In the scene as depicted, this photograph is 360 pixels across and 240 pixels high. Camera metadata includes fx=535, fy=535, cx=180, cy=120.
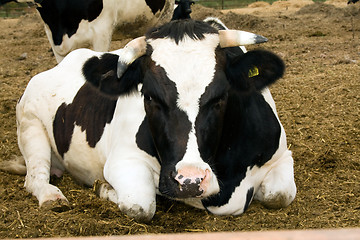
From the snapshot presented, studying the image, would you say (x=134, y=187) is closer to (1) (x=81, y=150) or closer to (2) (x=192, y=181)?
(2) (x=192, y=181)

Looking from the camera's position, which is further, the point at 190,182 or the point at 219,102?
the point at 219,102

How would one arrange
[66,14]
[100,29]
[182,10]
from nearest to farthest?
1. [66,14]
2. [100,29]
3. [182,10]

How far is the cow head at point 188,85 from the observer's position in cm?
325

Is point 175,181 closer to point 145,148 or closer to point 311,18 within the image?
point 145,148

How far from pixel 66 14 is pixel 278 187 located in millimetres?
4280

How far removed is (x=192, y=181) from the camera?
3.05m

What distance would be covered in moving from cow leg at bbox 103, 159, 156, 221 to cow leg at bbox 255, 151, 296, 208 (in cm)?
84

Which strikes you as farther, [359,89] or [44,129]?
[359,89]

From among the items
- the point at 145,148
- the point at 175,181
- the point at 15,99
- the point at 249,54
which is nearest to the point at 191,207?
the point at 145,148

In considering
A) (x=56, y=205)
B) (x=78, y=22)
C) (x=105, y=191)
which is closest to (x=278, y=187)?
(x=105, y=191)

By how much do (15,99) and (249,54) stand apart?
4.76 meters

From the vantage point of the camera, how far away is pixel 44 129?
5305 millimetres

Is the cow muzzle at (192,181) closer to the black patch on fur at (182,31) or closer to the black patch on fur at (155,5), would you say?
the black patch on fur at (182,31)

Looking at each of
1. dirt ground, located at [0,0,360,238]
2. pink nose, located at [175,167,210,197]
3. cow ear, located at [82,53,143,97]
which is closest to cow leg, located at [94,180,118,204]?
dirt ground, located at [0,0,360,238]
